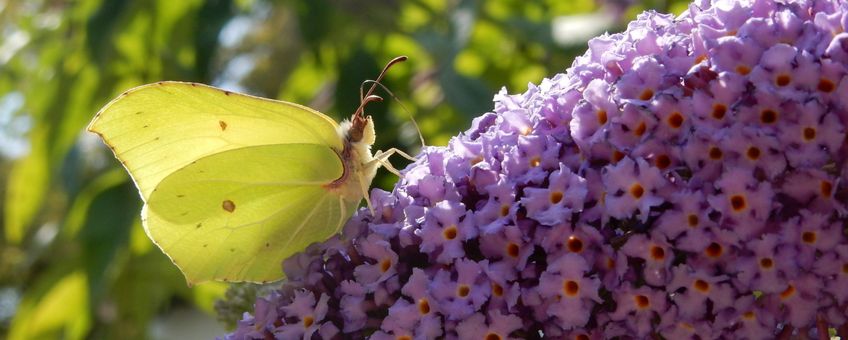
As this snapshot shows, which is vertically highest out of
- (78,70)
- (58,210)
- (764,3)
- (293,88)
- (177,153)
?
(764,3)

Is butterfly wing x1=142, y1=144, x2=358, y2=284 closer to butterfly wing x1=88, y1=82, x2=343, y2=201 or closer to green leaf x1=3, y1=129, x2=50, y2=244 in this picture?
butterfly wing x1=88, y1=82, x2=343, y2=201

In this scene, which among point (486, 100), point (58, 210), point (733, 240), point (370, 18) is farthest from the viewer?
point (58, 210)

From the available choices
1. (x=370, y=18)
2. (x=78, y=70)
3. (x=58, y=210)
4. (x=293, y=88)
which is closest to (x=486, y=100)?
(x=370, y=18)

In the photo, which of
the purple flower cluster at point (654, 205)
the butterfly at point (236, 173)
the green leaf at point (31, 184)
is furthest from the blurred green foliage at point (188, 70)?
the purple flower cluster at point (654, 205)

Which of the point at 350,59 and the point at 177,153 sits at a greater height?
the point at 177,153

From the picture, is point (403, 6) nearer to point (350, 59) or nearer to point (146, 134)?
point (350, 59)

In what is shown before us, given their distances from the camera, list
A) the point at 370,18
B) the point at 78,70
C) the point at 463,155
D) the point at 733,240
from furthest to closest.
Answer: the point at 78,70, the point at 370,18, the point at 463,155, the point at 733,240

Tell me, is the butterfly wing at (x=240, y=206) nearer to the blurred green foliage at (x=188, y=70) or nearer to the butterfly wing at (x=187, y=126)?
the butterfly wing at (x=187, y=126)
